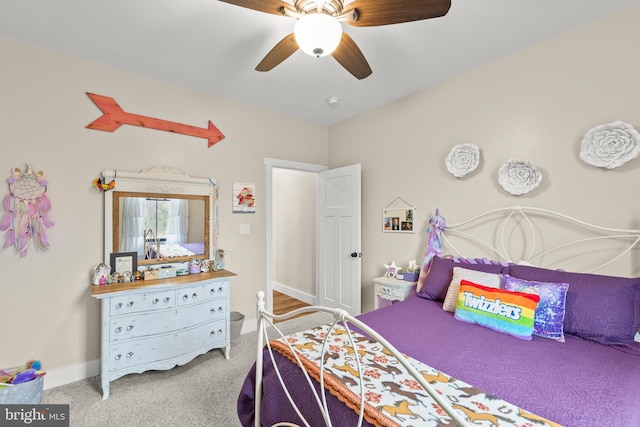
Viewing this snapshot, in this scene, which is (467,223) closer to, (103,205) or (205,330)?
(205,330)

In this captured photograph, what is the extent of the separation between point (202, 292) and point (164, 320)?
353 mm

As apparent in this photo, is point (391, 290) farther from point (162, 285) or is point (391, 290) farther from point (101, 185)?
point (101, 185)

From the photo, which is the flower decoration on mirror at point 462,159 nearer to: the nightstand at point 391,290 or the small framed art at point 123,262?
the nightstand at point 391,290

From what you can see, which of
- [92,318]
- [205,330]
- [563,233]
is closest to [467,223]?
[563,233]

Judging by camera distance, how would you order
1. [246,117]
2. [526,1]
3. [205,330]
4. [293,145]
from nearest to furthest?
1. [526,1]
2. [205,330]
3. [246,117]
4. [293,145]

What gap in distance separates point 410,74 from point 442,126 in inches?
23.1

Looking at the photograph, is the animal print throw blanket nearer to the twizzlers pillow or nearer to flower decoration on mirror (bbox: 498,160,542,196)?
the twizzlers pillow

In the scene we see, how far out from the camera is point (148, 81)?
270 centimetres

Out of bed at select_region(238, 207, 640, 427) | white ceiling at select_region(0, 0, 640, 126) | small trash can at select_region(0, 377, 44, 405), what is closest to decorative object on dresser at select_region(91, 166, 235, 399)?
small trash can at select_region(0, 377, 44, 405)

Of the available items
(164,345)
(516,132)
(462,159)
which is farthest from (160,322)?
(516,132)

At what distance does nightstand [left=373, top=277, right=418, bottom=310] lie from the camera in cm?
271

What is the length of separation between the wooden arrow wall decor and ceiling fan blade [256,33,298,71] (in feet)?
4.45

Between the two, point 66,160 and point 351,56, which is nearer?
point 351,56

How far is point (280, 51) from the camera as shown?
1781 millimetres
